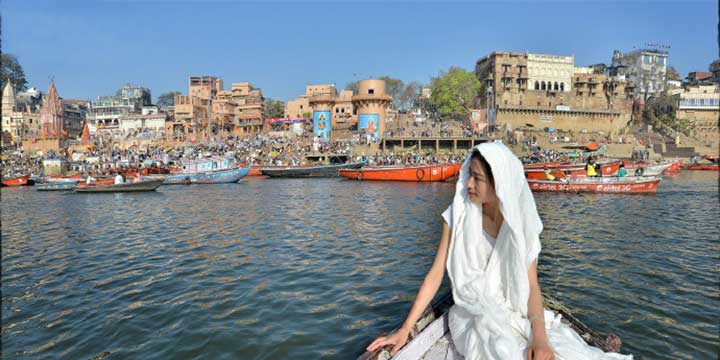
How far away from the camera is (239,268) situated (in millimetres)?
9109

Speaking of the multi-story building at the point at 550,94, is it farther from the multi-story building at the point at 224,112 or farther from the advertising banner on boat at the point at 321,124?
the multi-story building at the point at 224,112

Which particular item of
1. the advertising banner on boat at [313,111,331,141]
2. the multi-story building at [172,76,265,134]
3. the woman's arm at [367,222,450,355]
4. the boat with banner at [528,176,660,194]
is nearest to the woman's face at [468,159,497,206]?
the woman's arm at [367,222,450,355]

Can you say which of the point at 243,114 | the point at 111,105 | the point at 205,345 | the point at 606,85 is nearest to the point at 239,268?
the point at 205,345

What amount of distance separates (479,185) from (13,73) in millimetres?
121888

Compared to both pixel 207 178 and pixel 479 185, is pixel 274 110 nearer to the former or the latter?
pixel 207 178

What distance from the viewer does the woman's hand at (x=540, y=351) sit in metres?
2.91

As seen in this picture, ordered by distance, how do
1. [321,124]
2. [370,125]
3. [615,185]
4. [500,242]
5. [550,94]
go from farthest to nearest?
[550,94]
[321,124]
[370,125]
[615,185]
[500,242]

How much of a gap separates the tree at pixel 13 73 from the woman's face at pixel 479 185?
11423 centimetres

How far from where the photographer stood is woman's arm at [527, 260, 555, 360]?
2.93m

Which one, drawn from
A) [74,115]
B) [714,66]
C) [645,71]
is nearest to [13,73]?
[74,115]

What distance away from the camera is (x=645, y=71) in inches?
3113

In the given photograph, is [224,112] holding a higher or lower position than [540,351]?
higher

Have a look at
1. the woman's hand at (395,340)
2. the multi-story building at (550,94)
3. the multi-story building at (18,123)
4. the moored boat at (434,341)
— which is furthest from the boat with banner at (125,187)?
the multi-story building at (18,123)

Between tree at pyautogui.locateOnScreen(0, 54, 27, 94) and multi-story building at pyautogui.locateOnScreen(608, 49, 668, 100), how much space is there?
412ft
